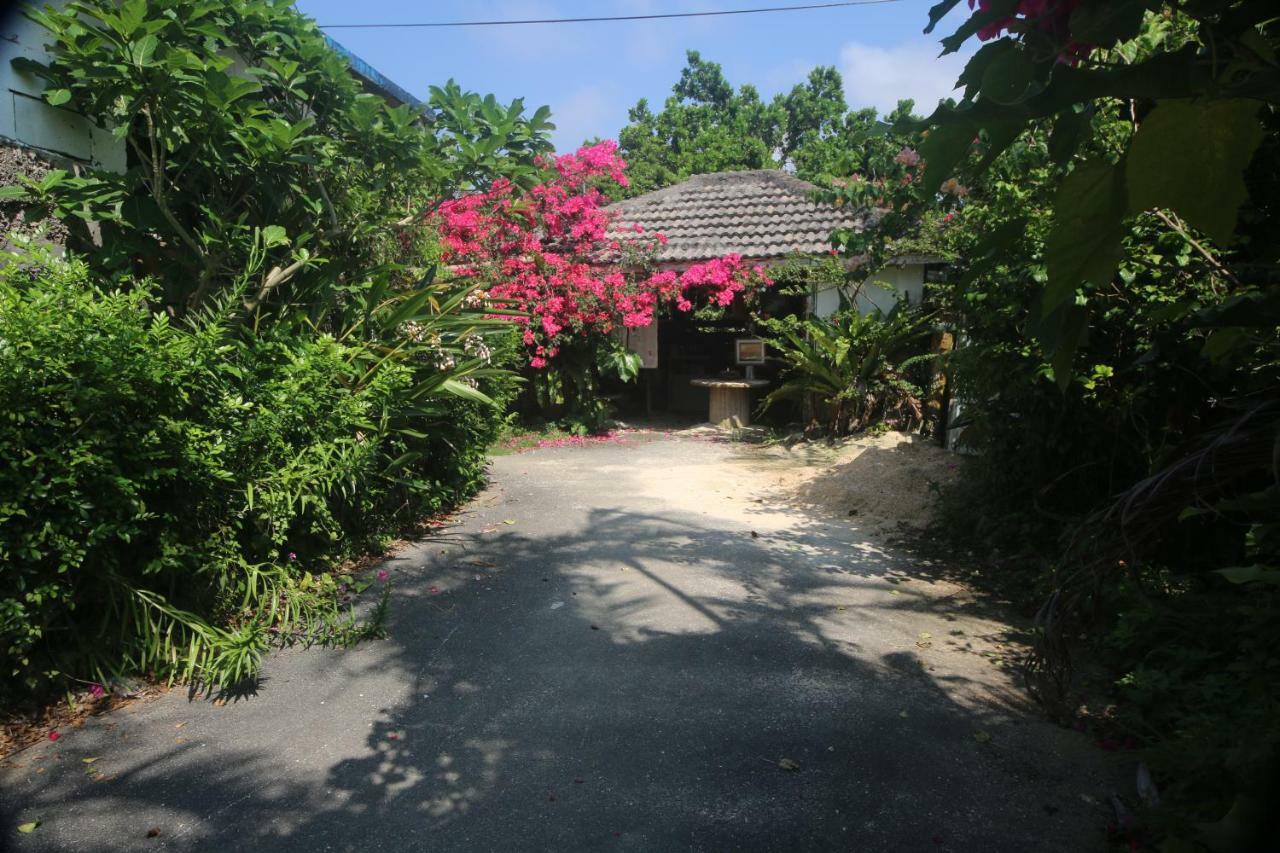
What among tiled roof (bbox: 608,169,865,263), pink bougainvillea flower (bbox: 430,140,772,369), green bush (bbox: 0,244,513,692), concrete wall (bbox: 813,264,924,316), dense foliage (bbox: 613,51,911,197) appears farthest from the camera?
dense foliage (bbox: 613,51,911,197)

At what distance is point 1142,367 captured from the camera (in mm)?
4102

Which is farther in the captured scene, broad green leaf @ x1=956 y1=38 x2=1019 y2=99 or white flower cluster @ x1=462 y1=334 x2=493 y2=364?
white flower cluster @ x1=462 y1=334 x2=493 y2=364

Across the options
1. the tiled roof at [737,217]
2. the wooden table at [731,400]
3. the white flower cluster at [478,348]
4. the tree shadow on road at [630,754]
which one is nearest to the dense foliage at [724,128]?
the tiled roof at [737,217]

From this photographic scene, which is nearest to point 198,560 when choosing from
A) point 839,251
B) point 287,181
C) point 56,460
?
point 56,460

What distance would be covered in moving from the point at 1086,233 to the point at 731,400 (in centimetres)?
1144

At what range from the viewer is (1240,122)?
0.97 m

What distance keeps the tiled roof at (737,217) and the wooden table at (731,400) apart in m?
1.96

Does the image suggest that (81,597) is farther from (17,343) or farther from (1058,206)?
(1058,206)

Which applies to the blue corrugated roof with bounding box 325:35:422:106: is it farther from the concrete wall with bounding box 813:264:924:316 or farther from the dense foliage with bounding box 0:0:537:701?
the concrete wall with bounding box 813:264:924:316

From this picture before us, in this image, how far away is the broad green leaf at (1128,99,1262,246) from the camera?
38.0 inches

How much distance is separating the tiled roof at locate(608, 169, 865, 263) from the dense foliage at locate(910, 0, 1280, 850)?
5.46m

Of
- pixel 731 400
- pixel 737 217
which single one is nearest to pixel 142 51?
pixel 731 400

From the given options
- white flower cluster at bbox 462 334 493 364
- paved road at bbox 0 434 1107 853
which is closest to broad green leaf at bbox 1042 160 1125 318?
paved road at bbox 0 434 1107 853

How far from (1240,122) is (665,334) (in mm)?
13652
